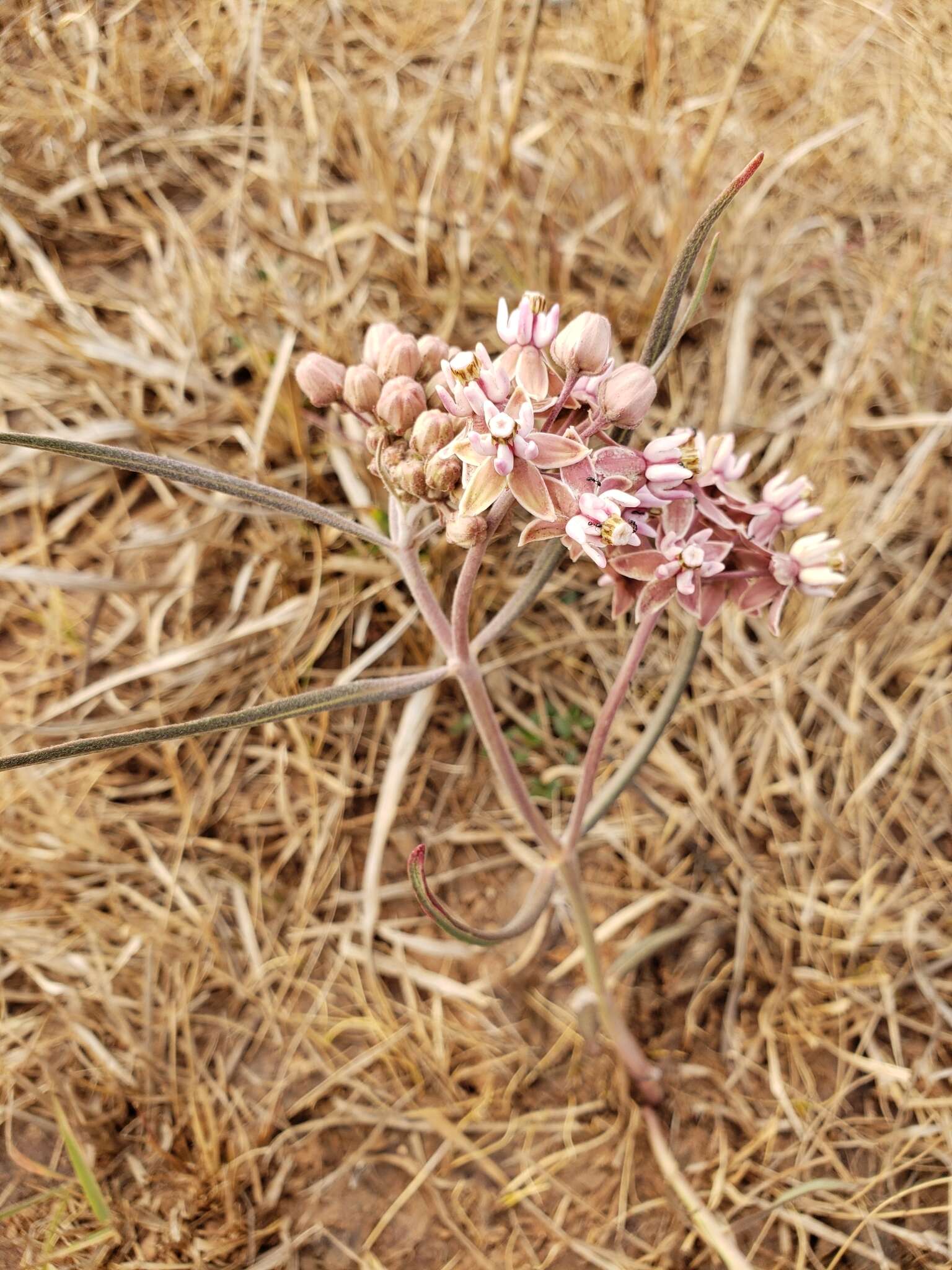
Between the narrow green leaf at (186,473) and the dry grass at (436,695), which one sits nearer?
the narrow green leaf at (186,473)

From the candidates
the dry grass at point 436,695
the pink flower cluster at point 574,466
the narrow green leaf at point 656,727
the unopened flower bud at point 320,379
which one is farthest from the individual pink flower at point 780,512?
the dry grass at point 436,695

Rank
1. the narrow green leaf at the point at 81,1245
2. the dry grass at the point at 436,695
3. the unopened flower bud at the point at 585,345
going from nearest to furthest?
the unopened flower bud at the point at 585,345
the narrow green leaf at the point at 81,1245
the dry grass at the point at 436,695

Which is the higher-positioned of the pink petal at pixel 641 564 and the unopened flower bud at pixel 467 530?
the unopened flower bud at pixel 467 530

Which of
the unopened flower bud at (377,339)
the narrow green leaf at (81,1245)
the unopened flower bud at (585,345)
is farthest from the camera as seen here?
the narrow green leaf at (81,1245)

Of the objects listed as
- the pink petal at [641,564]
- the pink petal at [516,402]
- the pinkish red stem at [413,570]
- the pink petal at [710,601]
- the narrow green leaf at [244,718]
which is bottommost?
the narrow green leaf at [244,718]

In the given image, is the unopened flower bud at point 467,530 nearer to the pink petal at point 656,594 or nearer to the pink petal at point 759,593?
the pink petal at point 656,594

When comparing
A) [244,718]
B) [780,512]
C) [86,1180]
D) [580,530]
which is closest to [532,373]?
[580,530]

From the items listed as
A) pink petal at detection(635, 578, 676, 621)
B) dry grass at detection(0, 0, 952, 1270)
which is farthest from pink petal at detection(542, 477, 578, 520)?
dry grass at detection(0, 0, 952, 1270)

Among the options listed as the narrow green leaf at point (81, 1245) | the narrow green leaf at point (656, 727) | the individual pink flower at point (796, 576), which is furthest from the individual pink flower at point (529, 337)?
the narrow green leaf at point (81, 1245)
